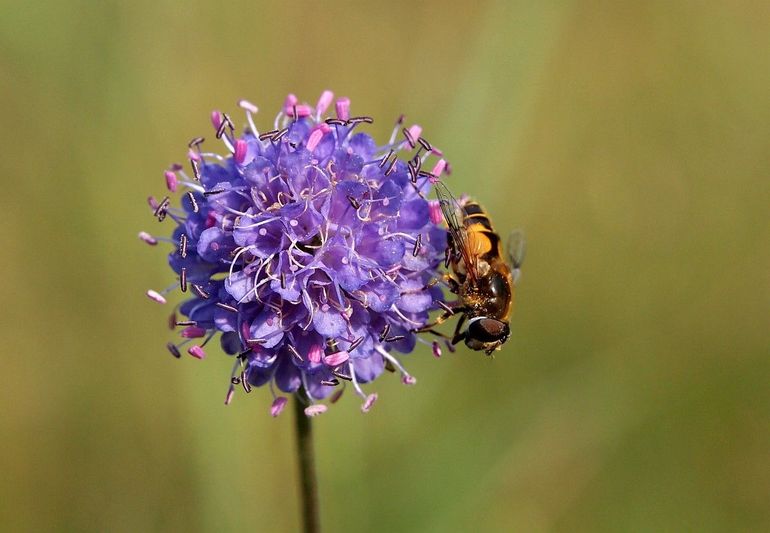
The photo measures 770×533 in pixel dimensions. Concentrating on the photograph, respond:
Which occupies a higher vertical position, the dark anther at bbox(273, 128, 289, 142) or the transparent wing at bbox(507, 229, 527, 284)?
the dark anther at bbox(273, 128, 289, 142)

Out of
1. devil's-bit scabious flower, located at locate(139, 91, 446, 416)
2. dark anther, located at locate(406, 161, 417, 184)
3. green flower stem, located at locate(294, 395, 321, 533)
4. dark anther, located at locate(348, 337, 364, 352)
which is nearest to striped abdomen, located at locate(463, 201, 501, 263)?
devil's-bit scabious flower, located at locate(139, 91, 446, 416)

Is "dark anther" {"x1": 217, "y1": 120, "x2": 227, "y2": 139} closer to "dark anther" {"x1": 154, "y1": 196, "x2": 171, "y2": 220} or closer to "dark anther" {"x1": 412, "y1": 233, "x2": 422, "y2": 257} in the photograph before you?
"dark anther" {"x1": 154, "y1": 196, "x2": 171, "y2": 220}

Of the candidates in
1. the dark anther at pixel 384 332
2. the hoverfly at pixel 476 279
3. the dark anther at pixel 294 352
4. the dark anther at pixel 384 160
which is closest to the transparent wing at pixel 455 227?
the hoverfly at pixel 476 279

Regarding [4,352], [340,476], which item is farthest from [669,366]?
[4,352]

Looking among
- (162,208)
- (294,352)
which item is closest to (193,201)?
(162,208)

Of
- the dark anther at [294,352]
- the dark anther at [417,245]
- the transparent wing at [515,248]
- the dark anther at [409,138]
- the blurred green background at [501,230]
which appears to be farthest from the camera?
the blurred green background at [501,230]

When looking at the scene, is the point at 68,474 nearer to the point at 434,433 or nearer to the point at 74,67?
the point at 434,433

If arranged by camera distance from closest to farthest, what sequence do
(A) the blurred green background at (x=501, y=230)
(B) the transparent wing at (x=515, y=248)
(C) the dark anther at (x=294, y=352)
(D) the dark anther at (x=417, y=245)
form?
(C) the dark anther at (x=294, y=352) → (D) the dark anther at (x=417, y=245) → (B) the transparent wing at (x=515, y=248) → (A) the blurred green background at (x=501, y=230)

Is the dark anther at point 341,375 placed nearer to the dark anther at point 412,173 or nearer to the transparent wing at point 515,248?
the dark anther at point 412,173
